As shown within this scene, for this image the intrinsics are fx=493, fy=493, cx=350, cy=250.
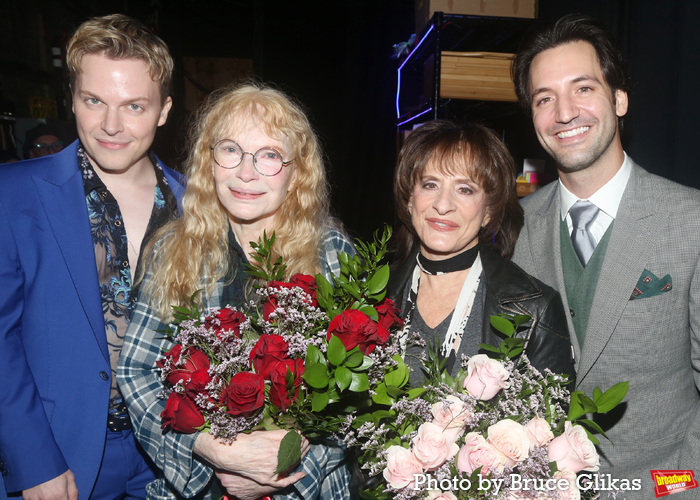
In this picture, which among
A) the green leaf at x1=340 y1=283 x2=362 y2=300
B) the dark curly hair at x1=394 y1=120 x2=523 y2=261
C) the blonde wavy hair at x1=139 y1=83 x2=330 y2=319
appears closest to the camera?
the green leaf at x1=340 y1=283 x2=362 y2=300

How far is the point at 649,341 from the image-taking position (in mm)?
1624

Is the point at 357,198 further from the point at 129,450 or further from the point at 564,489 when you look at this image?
the point at 564,489

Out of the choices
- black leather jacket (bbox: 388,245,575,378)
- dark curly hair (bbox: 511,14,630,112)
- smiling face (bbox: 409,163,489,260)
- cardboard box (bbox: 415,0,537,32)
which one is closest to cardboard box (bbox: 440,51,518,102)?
cardboard box (bbox: 415,0,537,32)

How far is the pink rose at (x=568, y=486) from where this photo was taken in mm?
926

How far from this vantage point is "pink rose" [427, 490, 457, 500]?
95cm

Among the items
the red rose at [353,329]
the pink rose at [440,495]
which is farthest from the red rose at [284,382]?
the pink rose at [440,495]

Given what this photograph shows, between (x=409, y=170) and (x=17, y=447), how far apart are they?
Result: 1.53 metres

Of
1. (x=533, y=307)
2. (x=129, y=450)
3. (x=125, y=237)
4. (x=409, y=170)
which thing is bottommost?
(x=129, y=450)

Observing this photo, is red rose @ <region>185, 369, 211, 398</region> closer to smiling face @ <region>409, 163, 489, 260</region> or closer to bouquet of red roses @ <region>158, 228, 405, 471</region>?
bouquet of red roses @ <region>158, 228, 405, 471</region>

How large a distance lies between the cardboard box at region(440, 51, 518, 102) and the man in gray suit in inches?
39.6

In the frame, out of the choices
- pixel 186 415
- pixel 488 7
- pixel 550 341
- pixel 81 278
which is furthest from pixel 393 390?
pixel 488 7

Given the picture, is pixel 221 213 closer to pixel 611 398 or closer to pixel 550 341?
pixel 550 341

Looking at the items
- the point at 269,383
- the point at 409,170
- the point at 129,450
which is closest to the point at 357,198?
the point at 409,170

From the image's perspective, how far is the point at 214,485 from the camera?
1.45 metres
